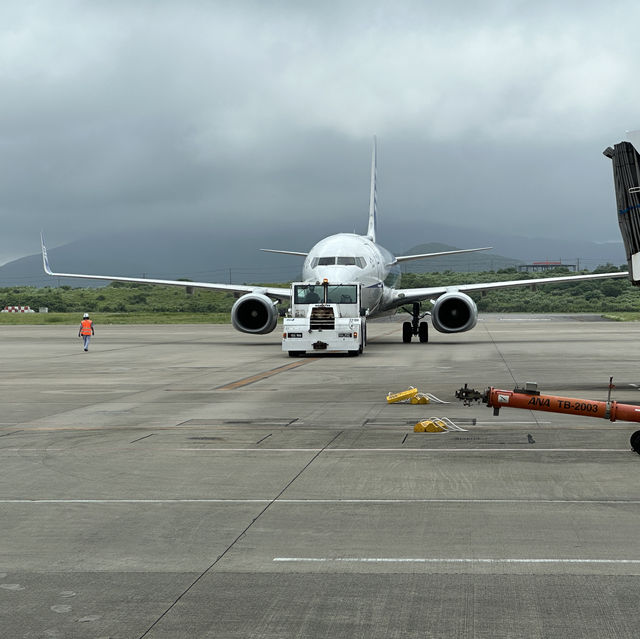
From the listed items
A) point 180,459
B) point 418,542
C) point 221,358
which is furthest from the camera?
point 221,358

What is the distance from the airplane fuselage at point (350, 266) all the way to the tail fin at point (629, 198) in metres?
20.1

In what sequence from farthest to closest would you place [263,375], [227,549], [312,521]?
[263,375] < [312,521] < [227,549]

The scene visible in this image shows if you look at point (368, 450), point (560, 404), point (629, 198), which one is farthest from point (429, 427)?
point (629, 198)

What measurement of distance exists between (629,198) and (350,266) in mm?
21345

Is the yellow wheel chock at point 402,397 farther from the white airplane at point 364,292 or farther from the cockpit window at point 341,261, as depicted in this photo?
the cockpit window at point 341,261

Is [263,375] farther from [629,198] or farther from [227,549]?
[227,549]

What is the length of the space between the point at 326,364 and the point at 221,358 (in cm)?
498

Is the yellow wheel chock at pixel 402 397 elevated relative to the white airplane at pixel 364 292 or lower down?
lower down

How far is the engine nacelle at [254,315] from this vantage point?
1524 inches

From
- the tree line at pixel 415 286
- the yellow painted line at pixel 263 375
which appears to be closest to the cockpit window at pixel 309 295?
the yellow painted line at pixel 263 375

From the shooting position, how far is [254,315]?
129 feet

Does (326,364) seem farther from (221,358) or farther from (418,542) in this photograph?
(418,542)

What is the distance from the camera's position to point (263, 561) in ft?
23.5

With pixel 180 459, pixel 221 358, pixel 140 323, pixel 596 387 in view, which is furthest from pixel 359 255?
pixel 140 323
